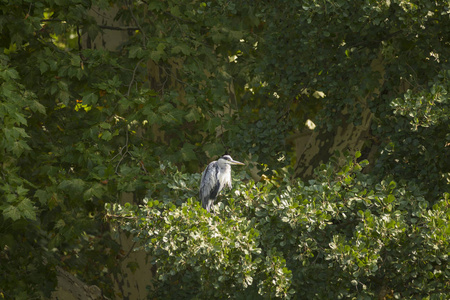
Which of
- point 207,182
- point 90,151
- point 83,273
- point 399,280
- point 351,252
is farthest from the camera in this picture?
point 83,273

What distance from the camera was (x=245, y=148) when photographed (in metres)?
7.07

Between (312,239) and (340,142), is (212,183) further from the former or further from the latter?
(340,142)

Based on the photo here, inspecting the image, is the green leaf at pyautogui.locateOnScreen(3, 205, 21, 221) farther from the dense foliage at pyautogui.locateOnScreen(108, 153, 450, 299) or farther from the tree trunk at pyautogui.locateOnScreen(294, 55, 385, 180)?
the tree trunk at pyautogui.locateOnScreen(294, 55, 385, 180)

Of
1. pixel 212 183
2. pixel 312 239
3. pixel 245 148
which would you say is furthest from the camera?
pixel 245 148

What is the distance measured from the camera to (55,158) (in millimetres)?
7434

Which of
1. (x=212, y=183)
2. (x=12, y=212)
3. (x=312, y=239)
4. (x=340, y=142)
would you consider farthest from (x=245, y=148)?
(x=12, y=212)

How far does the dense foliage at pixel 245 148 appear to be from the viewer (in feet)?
18.0

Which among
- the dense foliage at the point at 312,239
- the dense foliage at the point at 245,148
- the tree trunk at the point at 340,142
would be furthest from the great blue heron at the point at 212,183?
the tree trunk at the point at 340,142

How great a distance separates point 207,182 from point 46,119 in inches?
106

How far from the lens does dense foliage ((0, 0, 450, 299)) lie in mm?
5473

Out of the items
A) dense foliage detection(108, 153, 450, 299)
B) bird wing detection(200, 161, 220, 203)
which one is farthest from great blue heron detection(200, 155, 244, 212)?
dense foliage detection(108, 153, 450, 299)

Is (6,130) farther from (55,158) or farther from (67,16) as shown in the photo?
(67,16)

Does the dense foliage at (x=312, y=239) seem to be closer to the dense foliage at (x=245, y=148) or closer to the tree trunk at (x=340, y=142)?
the dense foliage at (x=245, y=148)

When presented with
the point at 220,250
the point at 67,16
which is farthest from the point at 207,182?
the point at 67,16
